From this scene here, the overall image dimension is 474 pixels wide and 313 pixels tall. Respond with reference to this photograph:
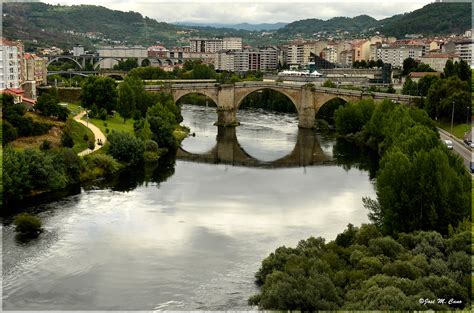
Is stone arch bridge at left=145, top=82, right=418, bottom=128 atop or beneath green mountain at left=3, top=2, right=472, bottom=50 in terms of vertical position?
beneath

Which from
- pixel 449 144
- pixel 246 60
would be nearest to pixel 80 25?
pixel 246 60

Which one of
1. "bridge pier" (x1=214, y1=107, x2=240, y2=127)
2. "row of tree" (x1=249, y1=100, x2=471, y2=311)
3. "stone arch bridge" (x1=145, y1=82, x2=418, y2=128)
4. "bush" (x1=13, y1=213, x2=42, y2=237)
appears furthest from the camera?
"bridge pier" (x1=214, y1=107, x2=240, y2=127)

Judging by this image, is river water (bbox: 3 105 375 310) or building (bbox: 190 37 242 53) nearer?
river water (bbox: 3 105 375 310)

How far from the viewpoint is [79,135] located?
3372 centimetres

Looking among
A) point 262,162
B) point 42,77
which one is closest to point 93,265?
point 262,162

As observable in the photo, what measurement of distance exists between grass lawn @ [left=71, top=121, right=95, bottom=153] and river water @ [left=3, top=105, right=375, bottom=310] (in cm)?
274

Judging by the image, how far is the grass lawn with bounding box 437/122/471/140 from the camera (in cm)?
3531

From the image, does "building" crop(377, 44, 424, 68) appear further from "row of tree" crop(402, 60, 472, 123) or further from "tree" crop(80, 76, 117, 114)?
"tree" crop(80, 76, 117, 114)

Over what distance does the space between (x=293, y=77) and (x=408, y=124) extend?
119 ft

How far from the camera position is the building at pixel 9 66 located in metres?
41.5

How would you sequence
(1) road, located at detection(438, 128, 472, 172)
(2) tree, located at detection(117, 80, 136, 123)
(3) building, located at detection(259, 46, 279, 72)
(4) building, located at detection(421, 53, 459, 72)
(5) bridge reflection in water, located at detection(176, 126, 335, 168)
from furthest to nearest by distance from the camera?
(3) building, located at detection(259, 46, 279, 72) → (4) building, located at detection(421, 53, 459, 72) → (2) tree, located at detection(117, 80, 136, 123) → (5) bridge reflection in water, located at detection(176, 126, 335, 168) → (1) road, located at detection(438, 128, 472, 172)

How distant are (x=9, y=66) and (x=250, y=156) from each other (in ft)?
58.1

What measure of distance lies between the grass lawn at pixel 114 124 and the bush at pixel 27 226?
15.4m

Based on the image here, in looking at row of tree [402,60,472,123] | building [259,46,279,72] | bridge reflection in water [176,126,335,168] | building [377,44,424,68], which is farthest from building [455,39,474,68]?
bridge reflection in water [176,126,335,168]
